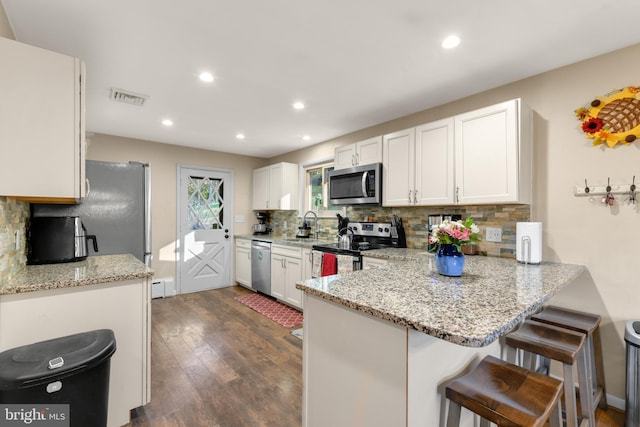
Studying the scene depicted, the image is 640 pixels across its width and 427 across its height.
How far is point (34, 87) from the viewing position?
54.1 inches

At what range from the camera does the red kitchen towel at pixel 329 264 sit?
3096 mm

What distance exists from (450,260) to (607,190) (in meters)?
1.36

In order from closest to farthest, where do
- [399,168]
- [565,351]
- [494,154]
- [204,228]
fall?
[565,351] < [494,154] < [399,168] < [204,228]

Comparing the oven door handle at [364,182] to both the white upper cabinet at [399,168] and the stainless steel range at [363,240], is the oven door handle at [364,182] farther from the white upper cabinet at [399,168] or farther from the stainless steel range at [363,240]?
the stainless steel range at [363,240]

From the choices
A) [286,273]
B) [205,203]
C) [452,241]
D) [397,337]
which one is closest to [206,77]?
[452,241]

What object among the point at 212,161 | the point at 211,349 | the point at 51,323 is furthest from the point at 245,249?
the point at 51,323

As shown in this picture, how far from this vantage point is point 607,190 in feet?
6.35

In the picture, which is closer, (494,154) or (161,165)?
(494,154)

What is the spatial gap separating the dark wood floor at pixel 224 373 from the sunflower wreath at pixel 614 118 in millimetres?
1825

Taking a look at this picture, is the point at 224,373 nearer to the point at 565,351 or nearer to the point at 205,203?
the point at 565,351

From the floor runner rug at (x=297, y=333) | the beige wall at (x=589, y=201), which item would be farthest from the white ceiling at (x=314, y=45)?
the floor runner rug at (x=297, y=333)

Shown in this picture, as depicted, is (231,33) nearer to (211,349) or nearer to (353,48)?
(353,48)

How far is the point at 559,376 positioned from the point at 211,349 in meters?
2.88

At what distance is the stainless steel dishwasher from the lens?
4.21 metres
